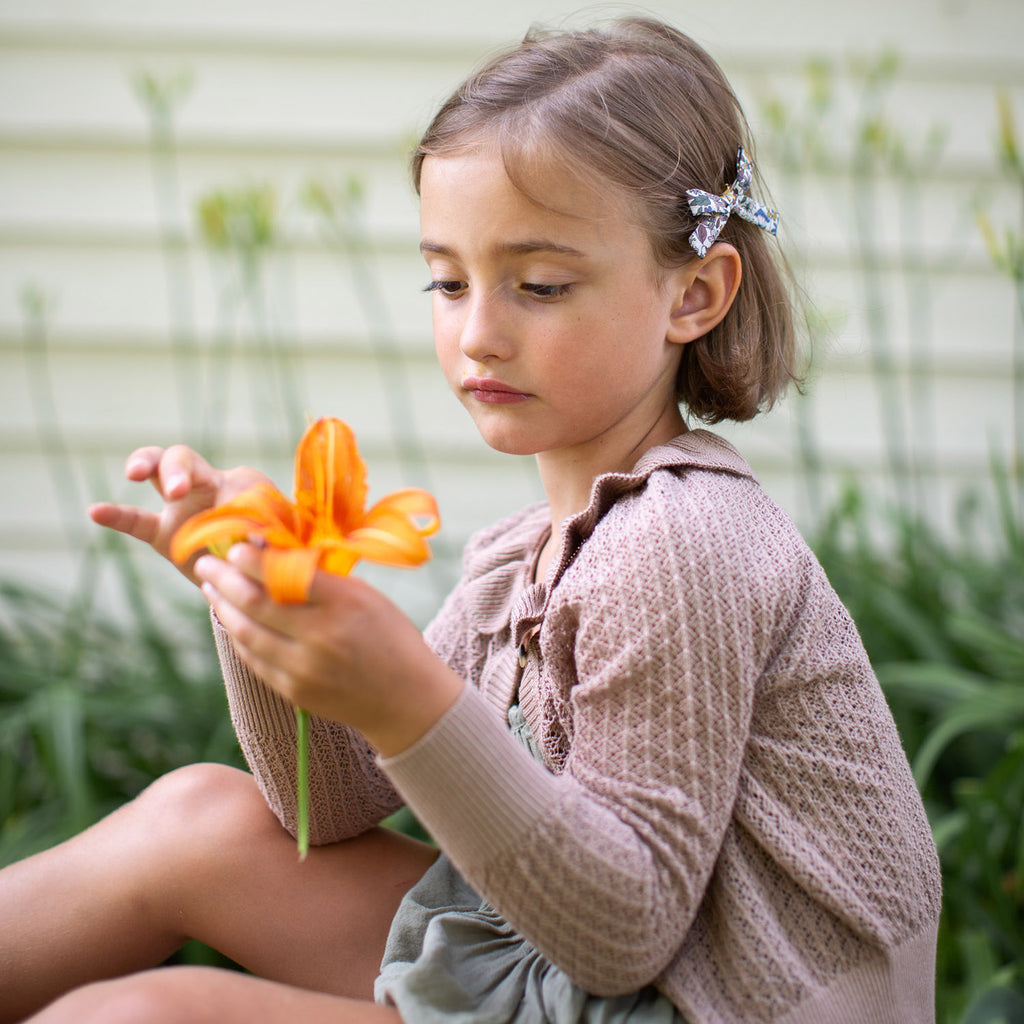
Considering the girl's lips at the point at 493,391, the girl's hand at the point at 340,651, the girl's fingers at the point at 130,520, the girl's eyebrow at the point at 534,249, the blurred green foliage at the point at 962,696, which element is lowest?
the blurred green foliage at the point at 962,696

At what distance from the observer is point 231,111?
2.82 meters

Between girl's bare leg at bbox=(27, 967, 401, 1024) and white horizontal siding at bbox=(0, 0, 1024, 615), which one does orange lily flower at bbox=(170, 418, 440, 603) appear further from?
white horizontal siding at bbox=(0, 0, 1024, 615)

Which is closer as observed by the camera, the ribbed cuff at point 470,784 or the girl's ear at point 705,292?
the ribbed cuff at point 470,784

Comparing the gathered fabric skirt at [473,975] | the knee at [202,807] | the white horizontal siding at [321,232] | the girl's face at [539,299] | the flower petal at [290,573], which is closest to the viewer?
the flower petal at [290,573]

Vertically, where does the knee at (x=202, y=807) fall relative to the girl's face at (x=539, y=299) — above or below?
below

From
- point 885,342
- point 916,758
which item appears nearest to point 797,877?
point 916,758

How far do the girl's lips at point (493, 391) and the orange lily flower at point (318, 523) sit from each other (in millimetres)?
274

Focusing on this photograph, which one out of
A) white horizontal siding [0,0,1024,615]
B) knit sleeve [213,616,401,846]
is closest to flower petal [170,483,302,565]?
knit sleeve [213,616,401,846]

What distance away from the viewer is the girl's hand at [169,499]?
1085 millimetres

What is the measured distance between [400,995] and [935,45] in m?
2.72

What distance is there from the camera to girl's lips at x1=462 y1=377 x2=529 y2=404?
1.17 m

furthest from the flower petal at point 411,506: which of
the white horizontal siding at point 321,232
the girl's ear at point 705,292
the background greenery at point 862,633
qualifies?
the white horizontal siding at point 321,232

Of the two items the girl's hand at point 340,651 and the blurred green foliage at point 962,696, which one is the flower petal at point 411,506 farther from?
the blurred green foliage at point 962,696

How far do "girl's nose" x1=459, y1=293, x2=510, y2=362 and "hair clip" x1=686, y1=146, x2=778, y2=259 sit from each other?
25 cm
